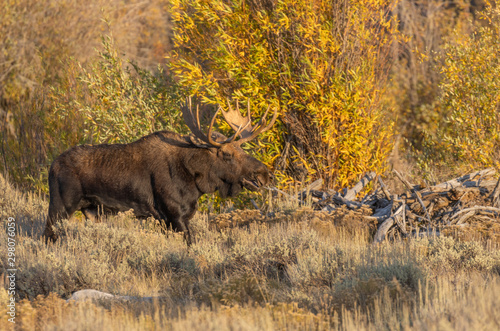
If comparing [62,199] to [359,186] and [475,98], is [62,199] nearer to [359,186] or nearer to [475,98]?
[359,186]

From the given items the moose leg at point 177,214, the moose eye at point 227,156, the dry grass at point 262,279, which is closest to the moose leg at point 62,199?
the dry grass at point 262,279

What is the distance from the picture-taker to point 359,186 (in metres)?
9.09

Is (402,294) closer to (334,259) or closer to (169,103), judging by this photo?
(334,259)

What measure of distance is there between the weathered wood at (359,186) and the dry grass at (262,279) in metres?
0.82

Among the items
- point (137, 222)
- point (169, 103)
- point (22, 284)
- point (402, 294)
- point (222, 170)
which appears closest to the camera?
point (402, 294)

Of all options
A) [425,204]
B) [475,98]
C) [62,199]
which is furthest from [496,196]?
[62,199]

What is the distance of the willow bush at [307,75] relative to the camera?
9.07 metres

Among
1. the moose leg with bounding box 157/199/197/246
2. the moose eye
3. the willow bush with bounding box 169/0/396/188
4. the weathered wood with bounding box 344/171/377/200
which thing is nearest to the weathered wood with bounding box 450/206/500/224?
the weathered wood with bounding box 344/171/377/200

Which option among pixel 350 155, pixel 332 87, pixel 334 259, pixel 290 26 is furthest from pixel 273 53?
pixel 334 259

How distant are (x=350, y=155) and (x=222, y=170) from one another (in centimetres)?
243

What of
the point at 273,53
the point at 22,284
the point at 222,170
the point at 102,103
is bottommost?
the point at 22,284

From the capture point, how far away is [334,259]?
619 centimetres

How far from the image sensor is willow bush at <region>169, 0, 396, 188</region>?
9.07 m

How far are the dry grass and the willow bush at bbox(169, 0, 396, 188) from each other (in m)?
1.49
